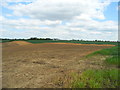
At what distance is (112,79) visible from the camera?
187 inches

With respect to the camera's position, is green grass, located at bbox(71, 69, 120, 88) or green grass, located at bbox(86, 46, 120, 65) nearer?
green grass, located at bbox(71, 69, 120, 88)

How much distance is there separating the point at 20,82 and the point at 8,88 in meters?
0.55

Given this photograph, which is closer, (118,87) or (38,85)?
(118,87)

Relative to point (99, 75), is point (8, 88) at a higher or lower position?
lower

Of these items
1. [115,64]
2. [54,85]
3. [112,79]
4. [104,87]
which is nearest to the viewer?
[104,87]

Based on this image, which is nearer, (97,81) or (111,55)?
(97,81)

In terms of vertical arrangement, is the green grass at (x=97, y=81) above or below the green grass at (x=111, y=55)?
below

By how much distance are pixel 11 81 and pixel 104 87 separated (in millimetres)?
3819

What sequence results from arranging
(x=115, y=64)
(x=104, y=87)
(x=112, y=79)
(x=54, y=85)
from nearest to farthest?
(x=104, y=87)
(x=54, y=85)
(x=112, y=79)
(x=115, y=64)

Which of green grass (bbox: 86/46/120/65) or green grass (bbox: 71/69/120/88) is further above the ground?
green grass (bbox: 86/46/120/65)

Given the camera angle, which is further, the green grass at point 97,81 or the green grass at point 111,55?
the green grass at point 111,55

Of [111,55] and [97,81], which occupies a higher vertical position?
[111,55]

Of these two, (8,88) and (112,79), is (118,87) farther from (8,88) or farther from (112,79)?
(8,88)

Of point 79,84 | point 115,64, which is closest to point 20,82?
point 79,84
